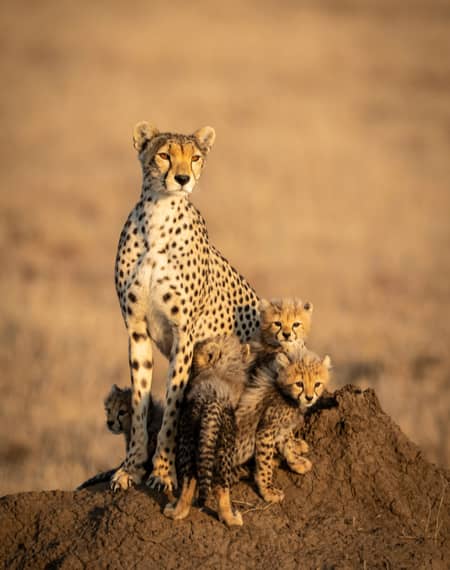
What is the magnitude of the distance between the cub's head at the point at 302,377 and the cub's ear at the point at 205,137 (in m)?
1.07

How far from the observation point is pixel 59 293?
13156 mm

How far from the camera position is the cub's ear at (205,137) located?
14.6 feet

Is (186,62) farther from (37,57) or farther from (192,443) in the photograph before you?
(192,443)

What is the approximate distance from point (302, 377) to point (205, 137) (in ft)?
4.12

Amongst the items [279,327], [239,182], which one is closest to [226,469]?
[279,327]

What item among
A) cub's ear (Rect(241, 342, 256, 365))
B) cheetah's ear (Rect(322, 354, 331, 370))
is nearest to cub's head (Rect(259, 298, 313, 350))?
cub's ear (Rect(241, 342, 256, 365))

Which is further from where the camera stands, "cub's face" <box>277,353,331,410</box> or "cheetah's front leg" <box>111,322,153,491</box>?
"cheetah's front leg" <box>111,322,153,491</box>

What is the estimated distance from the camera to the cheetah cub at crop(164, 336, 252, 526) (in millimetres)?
3682

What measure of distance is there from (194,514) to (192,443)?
29 cm

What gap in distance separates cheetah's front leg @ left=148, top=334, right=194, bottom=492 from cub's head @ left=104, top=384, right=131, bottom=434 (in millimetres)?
387

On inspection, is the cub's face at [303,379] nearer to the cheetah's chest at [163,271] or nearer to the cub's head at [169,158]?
the cheetah's chest at [163,271]

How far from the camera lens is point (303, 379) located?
3902mm

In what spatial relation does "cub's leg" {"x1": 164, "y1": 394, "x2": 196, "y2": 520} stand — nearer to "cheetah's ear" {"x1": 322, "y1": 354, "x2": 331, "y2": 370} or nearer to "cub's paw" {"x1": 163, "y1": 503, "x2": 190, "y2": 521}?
"cub's paw" {"x1": 163, "y1": 503, "x2": 190, "y2": 521}

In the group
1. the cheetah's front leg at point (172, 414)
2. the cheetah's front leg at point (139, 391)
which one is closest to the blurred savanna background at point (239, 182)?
the cheetah's front leg at point (139, 391)
